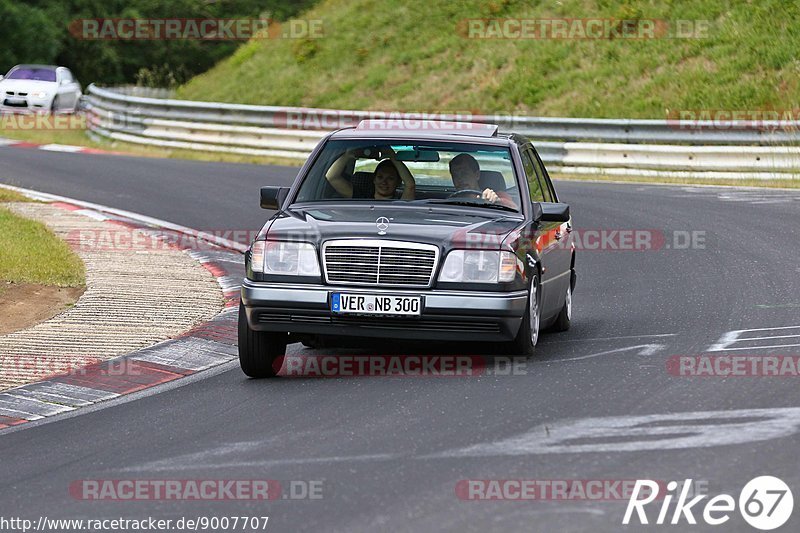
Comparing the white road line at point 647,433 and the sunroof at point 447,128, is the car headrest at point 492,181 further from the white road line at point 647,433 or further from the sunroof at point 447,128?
the white road line at point 647,433

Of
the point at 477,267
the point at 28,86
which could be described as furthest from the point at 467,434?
the point at 28,86

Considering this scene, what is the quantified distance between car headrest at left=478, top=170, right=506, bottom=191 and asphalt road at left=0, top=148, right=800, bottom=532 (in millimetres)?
1171

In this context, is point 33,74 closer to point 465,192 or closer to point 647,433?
point 465,192

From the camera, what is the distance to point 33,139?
30.5m

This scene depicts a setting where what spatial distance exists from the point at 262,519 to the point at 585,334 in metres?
5.24

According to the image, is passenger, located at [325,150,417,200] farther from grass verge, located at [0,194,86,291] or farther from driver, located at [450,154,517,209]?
grass verge, located at [0,194,86,291]

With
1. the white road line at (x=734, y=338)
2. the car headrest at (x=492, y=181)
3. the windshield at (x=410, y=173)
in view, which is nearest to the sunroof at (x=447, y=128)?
the windshield at (x=410, y=173)

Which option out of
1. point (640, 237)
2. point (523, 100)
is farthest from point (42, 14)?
point (640, 237)

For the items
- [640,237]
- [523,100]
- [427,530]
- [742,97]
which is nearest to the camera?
[427,530]

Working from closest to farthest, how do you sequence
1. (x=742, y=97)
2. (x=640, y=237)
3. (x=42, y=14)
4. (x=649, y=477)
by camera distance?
(x=649, y=477)
(x=640, y=237)
(x=742, y=97)
(x=42, y=14)

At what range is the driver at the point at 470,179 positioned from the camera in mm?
9625

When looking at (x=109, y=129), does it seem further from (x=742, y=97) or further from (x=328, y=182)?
(x=328, y=182)

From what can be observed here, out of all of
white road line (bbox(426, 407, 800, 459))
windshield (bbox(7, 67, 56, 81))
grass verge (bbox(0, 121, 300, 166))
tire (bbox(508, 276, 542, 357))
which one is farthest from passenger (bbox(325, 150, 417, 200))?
windshield (bbox(7, 67, 56, 81))

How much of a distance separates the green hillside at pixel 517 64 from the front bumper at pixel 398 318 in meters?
19.1
